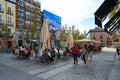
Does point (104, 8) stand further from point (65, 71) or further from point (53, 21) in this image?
point (53, 21)

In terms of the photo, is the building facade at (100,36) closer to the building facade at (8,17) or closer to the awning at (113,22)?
the building facade at (8,17)

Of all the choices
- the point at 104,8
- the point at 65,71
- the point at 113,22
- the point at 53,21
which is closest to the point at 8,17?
the point at 53,21

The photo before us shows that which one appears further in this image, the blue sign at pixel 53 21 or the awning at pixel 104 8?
the blue sign at pixel 53 21

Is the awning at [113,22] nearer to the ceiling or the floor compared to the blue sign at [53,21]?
nearer to the floor

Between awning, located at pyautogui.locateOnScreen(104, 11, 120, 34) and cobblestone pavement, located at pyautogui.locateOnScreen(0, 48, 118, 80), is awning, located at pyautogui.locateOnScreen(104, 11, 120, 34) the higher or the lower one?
the higher one

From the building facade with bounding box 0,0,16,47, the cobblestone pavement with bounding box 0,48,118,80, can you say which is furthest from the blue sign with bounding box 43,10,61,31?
the cobblestone pavement with bounding box 0,48,118,80

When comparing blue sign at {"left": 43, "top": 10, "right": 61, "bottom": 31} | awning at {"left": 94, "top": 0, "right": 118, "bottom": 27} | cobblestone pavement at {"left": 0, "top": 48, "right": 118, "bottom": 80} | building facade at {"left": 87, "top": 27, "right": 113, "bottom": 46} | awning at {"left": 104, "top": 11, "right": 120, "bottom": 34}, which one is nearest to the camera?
awning at {"left": 94, "top": 0, "right": 118, "bottom": 27}

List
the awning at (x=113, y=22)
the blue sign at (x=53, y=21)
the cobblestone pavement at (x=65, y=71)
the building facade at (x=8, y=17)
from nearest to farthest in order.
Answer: the awning at (x=113, y=22) < the cobblestone pavement at (x=65, y=71) < the blue sign at (x=53, y=21) < the building facade at (x=8, y=17)

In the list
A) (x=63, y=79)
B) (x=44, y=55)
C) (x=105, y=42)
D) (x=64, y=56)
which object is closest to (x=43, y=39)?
(x=44, y=55)

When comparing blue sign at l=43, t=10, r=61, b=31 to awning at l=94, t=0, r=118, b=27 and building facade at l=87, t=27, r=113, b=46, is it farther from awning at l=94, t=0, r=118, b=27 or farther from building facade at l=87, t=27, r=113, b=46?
building facade at l=87, t=27, r=113, b=46

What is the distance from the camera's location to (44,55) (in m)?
17.1

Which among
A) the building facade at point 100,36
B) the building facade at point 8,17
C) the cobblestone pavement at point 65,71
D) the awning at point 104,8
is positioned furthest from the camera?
the building facade at point 100,36

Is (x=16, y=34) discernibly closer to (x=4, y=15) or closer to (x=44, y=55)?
(x=4, y=15)

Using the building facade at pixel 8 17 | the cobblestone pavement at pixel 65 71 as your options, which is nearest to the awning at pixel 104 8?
the cobblestone pavement at pixel 65 71
